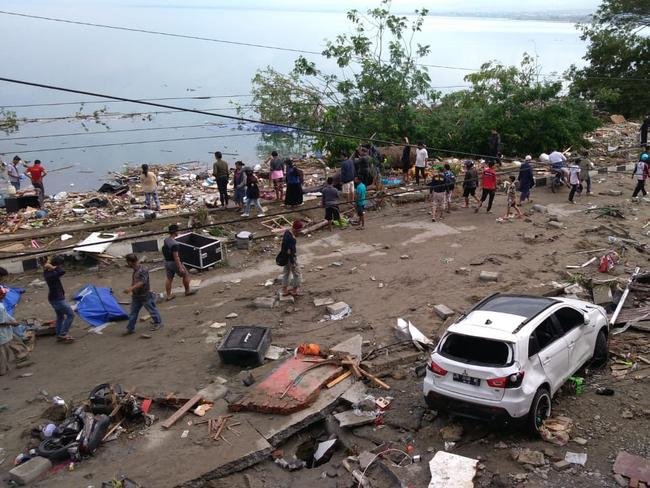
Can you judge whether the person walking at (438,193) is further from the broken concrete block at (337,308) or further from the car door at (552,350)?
the car door at (552,350)

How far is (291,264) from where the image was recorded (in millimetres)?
12172

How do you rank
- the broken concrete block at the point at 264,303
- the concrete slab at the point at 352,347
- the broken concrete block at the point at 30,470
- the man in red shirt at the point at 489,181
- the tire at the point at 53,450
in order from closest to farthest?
the broken concrete block at the point at 30,470 → the tire at the point at 53,450 → the concrete slab at the point at 352,347 → the broken concrete block at the point at 264,303 → the man in red shirt at the point at 489,181

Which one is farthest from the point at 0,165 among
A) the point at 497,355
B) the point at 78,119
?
the point at 497,355

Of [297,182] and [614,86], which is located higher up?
[614,86]

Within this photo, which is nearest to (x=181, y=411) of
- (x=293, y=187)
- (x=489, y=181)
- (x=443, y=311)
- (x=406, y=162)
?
(x=443, y=311)

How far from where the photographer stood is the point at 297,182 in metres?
17.8

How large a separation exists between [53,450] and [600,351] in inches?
306

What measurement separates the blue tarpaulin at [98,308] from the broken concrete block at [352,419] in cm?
575

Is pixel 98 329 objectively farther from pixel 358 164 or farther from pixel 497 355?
pixel 358 164

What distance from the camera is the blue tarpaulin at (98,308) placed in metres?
11.7

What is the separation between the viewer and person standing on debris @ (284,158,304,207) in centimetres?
1780

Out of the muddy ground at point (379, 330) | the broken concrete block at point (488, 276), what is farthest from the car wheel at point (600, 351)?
the broken concrete block at point (488, 276)

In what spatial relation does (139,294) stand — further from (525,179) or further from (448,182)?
(525,179)

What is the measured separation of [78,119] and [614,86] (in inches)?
1382
